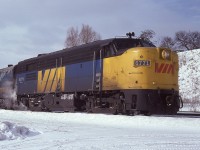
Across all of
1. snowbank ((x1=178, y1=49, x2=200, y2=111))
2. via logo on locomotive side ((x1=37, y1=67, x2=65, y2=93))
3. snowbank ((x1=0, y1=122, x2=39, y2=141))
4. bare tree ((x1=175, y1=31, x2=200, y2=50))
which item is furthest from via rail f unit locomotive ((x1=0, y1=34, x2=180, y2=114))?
bare tree ((x1=175, y1=31, x2=200, y2=50))

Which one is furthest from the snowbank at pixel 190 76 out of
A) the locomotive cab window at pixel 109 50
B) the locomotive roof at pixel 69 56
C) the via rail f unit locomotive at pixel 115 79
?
the locomotive cab window at pixel 109 50

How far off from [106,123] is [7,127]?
14.9ft

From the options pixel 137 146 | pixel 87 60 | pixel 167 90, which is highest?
pixel 87 60

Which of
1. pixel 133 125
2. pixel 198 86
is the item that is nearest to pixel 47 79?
pixel 133 125

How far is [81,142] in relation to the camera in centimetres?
832

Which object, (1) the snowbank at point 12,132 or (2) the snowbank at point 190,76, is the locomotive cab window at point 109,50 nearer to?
(1) the snowbank at point 12,132

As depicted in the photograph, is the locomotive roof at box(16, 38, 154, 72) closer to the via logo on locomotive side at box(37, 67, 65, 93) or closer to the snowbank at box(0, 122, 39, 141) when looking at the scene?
the via logo on locomotive side at box(37, 67, 65, 93)

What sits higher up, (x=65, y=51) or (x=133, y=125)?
(x=65, y=51)

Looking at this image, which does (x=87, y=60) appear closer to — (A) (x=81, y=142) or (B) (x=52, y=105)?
(B) (x=52, y=105)

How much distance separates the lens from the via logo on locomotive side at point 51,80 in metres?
21.2

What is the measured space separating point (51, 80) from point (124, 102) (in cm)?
751

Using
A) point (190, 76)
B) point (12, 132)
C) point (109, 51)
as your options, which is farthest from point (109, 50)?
point (190, 76)

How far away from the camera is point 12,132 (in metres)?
9.49

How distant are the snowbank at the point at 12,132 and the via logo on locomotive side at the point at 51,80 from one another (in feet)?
36.4
